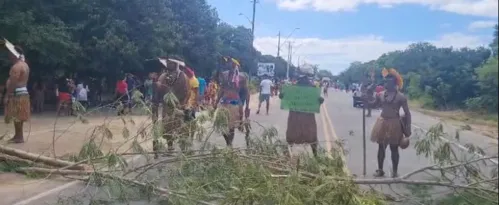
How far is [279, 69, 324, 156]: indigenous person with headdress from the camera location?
8.68 metres

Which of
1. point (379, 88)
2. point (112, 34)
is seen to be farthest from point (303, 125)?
point (112, 34)

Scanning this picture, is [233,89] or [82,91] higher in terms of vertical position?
[233,89]

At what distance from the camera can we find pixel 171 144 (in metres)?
6.81

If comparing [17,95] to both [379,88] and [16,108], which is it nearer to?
[16,108]

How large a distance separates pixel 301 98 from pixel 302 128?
44 cm

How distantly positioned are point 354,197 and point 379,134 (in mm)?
3583

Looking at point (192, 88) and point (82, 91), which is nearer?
point (192, 88)

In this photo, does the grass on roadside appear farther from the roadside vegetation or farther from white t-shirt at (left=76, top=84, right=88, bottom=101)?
white t-shirt at (left=76, top=84, right=88, bottom=101)

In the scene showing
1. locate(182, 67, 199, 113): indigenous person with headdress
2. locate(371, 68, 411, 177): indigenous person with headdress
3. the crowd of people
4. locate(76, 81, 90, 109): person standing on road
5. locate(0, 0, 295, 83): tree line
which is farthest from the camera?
locate(76, 81, 90, 109): person standing on road

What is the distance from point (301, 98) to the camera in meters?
8.80

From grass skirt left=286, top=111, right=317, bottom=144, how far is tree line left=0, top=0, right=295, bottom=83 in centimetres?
479

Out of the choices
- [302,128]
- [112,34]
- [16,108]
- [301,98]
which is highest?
[112,34]

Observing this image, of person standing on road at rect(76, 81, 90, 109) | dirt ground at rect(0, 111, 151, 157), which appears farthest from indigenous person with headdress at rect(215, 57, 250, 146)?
person standing on road at rect(76, 81, 90, 109)

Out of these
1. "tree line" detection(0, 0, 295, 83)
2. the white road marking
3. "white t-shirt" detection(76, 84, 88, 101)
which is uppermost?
"tree line" detection(0, 0, 295, 83)
